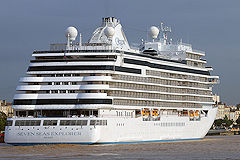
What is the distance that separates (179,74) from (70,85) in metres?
20.8

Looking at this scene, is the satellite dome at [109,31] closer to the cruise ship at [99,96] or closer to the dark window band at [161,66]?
the cruise ship at [99,96]

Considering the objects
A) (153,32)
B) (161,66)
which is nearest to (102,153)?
(161,66)

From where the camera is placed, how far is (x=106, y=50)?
6069cm

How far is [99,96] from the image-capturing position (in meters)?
56.7

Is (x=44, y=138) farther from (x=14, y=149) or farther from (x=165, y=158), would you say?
A: (x=165, y=158)

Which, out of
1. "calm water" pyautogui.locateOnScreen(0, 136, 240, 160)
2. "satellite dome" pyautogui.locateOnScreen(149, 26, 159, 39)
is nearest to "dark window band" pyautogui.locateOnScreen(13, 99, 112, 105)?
"calm water" pyautogui.locateOnScreen(0, 136, 240, 160)

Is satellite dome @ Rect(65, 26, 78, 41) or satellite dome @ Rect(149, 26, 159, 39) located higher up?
satellite dome @ Rect(149, 26, 159, 39)

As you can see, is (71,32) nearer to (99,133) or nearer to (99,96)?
(99,96)

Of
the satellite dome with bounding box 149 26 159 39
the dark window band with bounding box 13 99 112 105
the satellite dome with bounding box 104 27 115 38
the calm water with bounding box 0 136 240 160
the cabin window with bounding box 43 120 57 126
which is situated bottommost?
the calm water with bounding box 0 136 240 160

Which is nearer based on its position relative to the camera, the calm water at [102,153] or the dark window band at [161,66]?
the calm water at [102,153]

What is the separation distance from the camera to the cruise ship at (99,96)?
54906 millimetres

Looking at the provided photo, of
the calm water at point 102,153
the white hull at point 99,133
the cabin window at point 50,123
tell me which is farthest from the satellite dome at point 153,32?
the cabin window at point 50,123

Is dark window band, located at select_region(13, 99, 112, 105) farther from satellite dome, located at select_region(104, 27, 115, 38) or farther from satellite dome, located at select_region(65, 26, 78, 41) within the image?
satellite dome, located at select_region(65, 26, 78, 41)

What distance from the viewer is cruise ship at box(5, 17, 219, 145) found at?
5491cm
